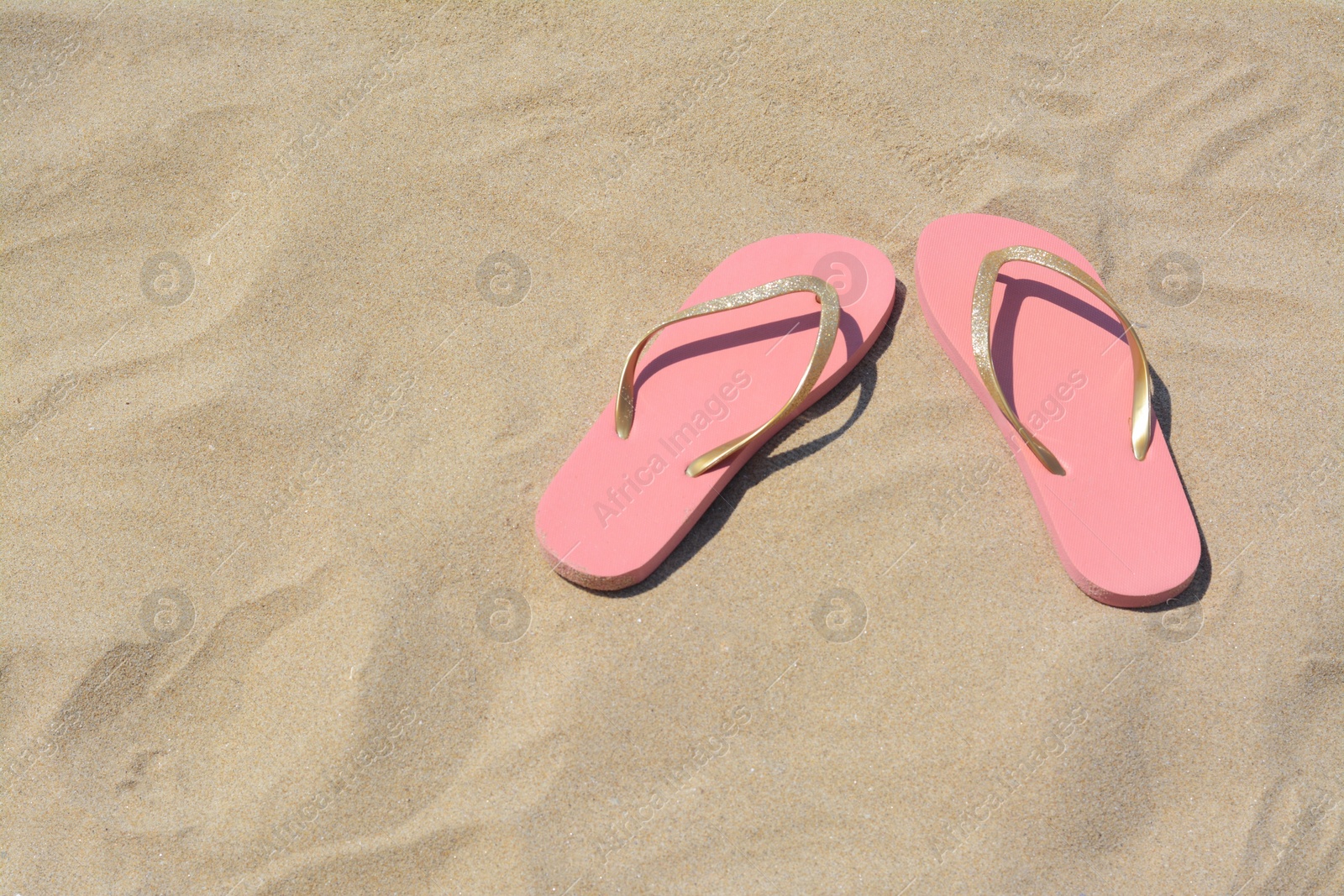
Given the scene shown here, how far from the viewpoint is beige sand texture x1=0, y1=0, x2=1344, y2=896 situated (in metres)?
1.76

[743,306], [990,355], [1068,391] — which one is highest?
[743,306]

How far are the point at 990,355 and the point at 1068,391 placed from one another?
20cm

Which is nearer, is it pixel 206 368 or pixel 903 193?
pixel 206 368

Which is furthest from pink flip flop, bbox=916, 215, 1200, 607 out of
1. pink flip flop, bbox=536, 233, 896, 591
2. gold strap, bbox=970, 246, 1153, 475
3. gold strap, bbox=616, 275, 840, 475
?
gold strap, bbox=616, 275, 840, 475

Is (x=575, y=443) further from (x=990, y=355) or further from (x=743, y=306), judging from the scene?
(x=990, y=355)

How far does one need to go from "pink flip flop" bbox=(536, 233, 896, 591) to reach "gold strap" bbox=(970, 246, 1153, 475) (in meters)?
0.22

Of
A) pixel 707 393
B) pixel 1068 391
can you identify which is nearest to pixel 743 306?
pixel 707 393

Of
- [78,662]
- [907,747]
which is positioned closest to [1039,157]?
[907,747]

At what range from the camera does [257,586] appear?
1.97m

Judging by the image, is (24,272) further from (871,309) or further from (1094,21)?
(1094,21)

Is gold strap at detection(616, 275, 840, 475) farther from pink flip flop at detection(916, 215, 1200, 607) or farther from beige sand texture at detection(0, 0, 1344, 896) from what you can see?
pink flip flop at detection(916, 215, 1200, 607)

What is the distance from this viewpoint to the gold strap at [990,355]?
1969 millimetres

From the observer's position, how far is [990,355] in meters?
2.07

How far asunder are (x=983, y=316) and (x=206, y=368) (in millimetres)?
1780
